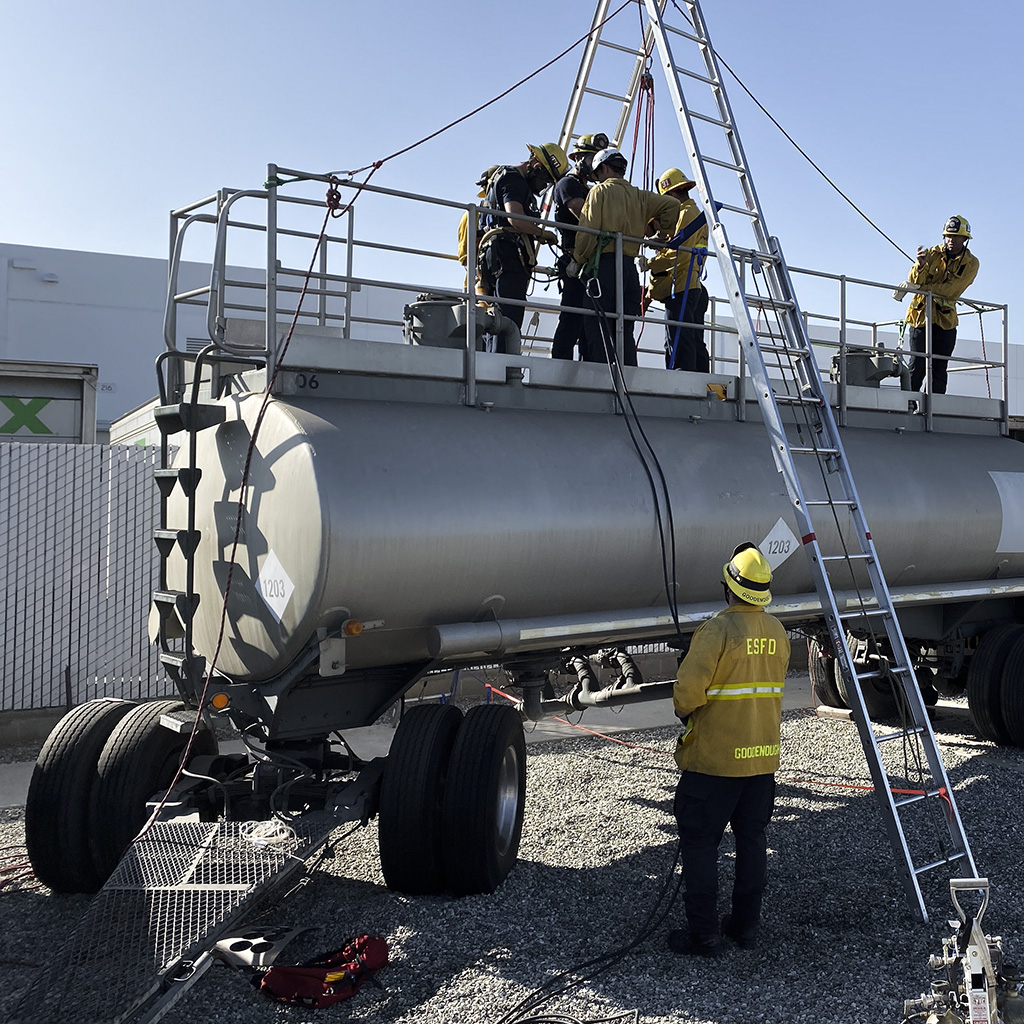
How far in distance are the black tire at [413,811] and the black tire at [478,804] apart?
0.07 meters

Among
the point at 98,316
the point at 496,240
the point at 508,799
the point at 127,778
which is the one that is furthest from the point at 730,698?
the point at 98,316

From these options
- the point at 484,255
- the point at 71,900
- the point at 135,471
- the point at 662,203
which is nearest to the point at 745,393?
the point at 662,203

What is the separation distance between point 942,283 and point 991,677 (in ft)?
12.4

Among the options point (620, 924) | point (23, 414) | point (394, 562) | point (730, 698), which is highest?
point (23, 414)

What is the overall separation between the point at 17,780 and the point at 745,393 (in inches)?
271

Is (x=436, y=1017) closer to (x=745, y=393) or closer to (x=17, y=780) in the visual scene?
(x=745, y=393)

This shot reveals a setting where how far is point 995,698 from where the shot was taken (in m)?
9.65

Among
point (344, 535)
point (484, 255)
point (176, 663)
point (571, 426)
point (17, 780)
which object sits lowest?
point (17, 780)

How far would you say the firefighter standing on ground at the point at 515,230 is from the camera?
8.02m

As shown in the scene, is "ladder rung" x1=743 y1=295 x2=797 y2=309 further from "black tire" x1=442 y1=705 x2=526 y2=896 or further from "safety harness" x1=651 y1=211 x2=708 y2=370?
"black tire" x1=442 y1=705 x2=526 y2=896

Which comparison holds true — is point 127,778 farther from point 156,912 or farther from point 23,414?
point 23,414

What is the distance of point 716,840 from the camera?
523 cm

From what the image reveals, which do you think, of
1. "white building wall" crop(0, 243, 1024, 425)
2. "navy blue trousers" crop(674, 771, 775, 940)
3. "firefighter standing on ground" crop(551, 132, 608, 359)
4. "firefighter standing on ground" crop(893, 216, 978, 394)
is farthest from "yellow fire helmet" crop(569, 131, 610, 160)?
"white building wall" crop(0, 243, 1024, 425)

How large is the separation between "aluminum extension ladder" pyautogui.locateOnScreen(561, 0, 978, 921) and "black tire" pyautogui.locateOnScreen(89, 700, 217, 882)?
12.5 ft
